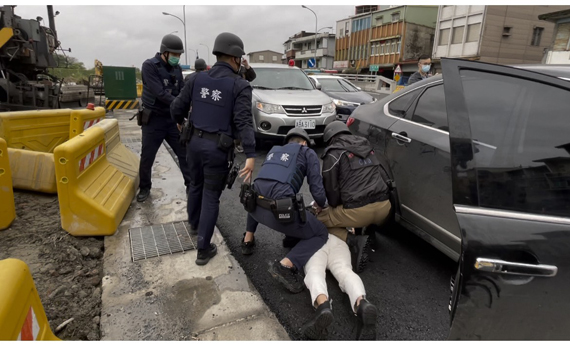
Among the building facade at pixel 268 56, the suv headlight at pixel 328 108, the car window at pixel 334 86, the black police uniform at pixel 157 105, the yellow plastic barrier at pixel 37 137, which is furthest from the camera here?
the building facade at pixel 268 56

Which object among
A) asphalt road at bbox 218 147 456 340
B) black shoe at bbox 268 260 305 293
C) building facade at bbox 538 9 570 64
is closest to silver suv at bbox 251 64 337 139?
asphalt road at bbox 218 147 456 340

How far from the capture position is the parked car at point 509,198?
4.36ft

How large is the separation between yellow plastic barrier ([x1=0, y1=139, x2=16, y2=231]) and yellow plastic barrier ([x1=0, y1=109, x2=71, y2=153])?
Answer: 4.45ft

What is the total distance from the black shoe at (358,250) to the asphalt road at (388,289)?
0.10 m

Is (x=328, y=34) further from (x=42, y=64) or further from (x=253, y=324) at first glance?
(x=253, y=324)

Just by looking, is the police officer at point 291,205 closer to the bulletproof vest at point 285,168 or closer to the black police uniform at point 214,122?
the bulletproof vest at point 285,168

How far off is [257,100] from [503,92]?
5.27 meters

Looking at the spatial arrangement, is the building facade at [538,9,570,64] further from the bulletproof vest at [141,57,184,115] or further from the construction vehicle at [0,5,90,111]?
the construction vehicle at [0,5,90,111]

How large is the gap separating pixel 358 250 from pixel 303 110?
13.8 ft

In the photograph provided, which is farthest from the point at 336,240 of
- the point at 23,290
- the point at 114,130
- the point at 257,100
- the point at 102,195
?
the point at 257,100

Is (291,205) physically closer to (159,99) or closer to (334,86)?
(159,99)

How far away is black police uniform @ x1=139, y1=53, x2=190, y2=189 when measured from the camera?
12.2 ft

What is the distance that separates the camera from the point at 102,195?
10.7ft

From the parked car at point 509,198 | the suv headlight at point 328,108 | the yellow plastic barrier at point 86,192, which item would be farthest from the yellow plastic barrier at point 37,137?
the parked car at point 509,198
